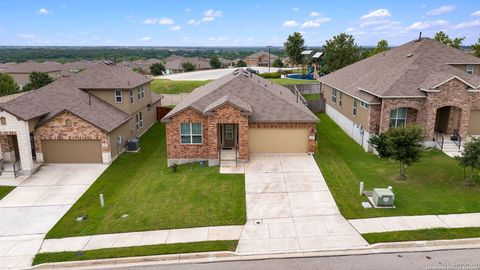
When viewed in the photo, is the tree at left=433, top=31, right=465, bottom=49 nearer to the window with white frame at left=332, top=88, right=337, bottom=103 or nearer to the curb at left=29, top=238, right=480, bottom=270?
the window with white frame at left=332, top=88, right=337, bottom=103

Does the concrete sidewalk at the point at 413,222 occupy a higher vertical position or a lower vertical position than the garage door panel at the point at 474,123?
lower

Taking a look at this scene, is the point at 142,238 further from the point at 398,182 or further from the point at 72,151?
the point at 398,182

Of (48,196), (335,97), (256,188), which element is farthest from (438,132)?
(48,196)

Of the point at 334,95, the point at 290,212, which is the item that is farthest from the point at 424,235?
the point at 334,95

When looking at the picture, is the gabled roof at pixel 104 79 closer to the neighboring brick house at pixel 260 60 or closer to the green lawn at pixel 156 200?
the green lawn at pixel 156 200

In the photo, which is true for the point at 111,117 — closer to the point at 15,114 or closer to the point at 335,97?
the point at 15,114

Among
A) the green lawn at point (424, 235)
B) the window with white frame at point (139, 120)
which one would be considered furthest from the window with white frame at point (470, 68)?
the window with white frame at point (139, 120)

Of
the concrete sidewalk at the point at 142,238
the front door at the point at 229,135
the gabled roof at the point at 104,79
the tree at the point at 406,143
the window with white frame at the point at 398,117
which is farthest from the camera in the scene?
the gabled roof at the point at 104,79
